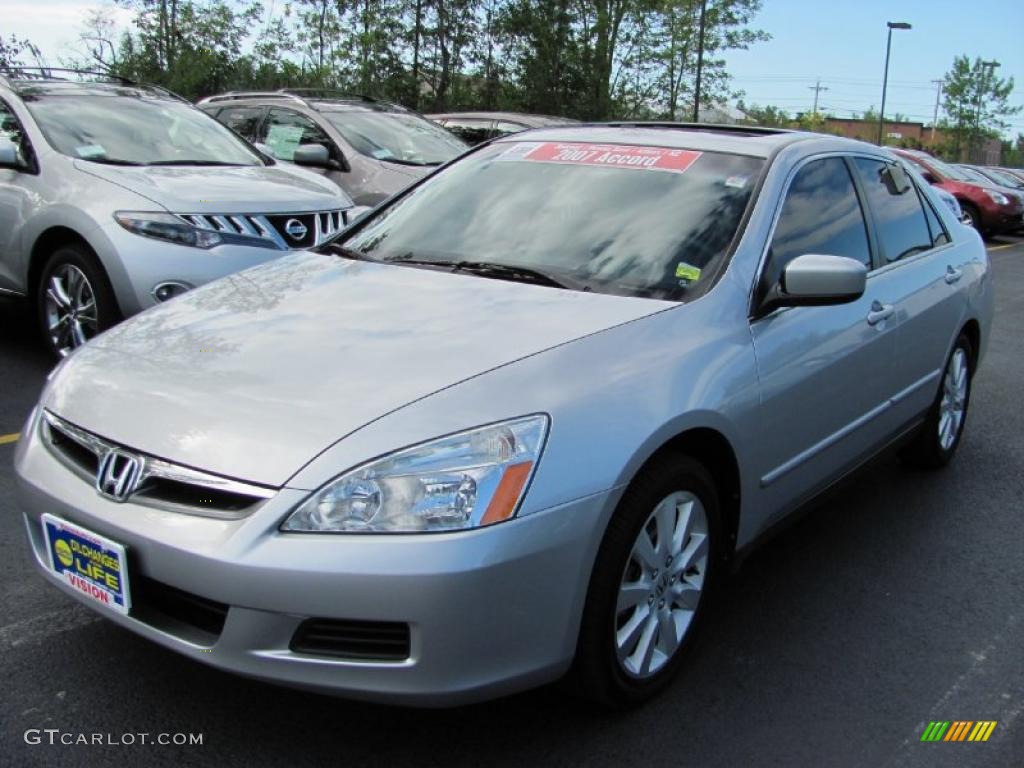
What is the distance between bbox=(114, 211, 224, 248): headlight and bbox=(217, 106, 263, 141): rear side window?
14.0ft

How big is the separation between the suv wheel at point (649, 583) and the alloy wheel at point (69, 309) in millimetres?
3740

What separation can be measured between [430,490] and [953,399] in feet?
11.6

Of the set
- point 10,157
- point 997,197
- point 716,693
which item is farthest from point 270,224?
point 997,197

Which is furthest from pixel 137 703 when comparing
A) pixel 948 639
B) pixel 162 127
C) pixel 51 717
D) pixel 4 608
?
pixel 162 127

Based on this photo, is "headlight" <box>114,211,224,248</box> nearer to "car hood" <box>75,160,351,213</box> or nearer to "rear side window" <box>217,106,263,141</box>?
"car hood" <box>75,160,351,213</box>

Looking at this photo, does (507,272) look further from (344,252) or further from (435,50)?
(435,50)

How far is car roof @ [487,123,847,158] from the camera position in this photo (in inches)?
139

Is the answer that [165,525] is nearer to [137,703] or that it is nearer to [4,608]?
[137,703]

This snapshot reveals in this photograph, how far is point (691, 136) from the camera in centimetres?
369

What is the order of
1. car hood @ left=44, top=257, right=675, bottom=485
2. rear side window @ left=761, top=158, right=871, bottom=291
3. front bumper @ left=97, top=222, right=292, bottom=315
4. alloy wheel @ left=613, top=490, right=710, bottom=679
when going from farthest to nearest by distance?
front bumper @ left=97, top=222, right=292, bottom=315 → rear side window @ left=761, top=158, right=871, bottom=291 → alloy wheel @ left=613, top=490, right=710, bottom=679 → car hood @ left=44, top=257, right=675, bottom=485

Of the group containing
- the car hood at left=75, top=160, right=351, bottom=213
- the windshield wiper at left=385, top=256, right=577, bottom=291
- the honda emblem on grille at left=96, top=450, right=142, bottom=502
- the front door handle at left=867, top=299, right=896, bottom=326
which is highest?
the car hood at left=75, top=160, right=351, bottom=213

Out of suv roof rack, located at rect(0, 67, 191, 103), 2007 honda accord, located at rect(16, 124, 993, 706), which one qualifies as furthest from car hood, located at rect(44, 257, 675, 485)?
suv roof rack, located at rect(0, 67, 191, 103)

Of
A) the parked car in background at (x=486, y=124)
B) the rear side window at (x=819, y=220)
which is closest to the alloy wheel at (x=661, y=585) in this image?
the rear side window at (x=819, y=220)

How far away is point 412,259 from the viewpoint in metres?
3.39
